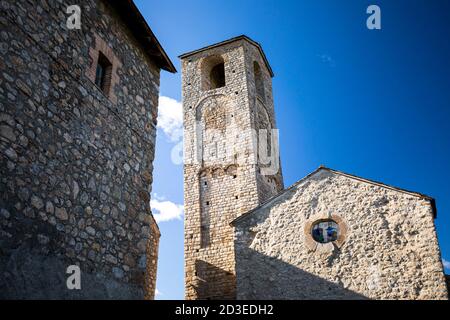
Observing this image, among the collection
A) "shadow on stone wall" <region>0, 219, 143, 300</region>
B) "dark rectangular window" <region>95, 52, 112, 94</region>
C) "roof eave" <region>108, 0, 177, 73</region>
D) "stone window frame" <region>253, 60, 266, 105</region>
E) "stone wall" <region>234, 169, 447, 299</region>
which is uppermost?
"stone window frame" <region>253, 60, 266, 105</region>

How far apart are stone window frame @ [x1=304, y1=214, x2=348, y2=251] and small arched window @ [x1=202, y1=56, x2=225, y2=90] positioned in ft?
30.8

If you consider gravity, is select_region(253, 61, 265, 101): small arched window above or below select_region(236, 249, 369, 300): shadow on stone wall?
above

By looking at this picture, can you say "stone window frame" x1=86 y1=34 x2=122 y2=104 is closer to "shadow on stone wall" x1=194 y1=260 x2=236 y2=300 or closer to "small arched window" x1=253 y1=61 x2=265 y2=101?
"shadow on stone wall" x1=194 y1=260 x2=236 y2=300

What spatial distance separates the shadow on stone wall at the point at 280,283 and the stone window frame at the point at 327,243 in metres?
0.72

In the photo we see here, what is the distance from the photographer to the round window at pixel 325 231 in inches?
374

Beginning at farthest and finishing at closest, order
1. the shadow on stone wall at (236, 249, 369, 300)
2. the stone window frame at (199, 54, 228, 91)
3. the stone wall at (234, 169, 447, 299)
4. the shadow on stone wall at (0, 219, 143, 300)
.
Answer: the stone window frame at (199, 54, 228, 91) < the shadow on stone wall at (236, 249, 369, 300) < the stone wall at (234, 169, 447, 299) < the shadow on stone wall at (0, 219, 143, 300)

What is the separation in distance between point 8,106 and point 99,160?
1.34 m

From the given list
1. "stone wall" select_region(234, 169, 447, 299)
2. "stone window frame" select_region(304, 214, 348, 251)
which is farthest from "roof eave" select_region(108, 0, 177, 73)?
"stone window frame" select_region(304, 214, 348, 251)

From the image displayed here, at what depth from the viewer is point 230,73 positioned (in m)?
16.9

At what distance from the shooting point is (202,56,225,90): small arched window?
17609mm

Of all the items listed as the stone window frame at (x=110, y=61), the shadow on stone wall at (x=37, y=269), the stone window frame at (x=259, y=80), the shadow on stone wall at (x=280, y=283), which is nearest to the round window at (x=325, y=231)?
the shadow on stone wall at (x=280, y=283)

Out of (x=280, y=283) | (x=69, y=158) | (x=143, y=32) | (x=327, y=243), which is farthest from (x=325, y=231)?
(x=69, y=158)

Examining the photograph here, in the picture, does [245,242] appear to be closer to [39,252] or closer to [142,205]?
[142,205]
